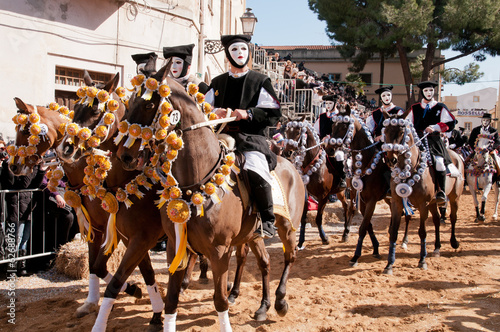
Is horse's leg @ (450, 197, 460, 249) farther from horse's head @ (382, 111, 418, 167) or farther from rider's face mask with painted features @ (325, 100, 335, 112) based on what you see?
rider's face mask with painted features @ (325, 100, 335, 112)

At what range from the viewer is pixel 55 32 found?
33.0ft

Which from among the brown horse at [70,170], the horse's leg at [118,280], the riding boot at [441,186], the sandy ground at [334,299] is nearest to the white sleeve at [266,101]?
the horse's leg at [118,280]

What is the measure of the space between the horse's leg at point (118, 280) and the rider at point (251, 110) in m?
1.32

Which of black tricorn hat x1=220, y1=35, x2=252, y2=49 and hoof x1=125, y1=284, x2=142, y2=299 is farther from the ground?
black tricorn hat x1=220, y1=35, x2=252, y2=49

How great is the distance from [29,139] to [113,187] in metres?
1.24

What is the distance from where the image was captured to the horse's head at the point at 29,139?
506cm

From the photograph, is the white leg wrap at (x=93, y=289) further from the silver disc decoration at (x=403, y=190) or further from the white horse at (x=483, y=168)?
the white horse at (x=483, y=168)

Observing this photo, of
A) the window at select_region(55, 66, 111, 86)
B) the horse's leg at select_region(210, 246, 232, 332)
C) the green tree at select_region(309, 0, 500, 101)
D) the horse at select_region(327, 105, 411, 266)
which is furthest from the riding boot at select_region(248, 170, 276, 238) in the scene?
the green tree at select_region(309, 0, 500, 101)

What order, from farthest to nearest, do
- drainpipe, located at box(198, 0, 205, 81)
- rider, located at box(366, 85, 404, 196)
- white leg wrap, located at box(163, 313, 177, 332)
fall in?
drainpipe, located at box(198, 0, 205, 81), rider, located at box(366, 85, 404, 196), white leg wrap, located at box(163, 313, 177, 332)

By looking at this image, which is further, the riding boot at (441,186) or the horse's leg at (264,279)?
the riding boot at (441,186)

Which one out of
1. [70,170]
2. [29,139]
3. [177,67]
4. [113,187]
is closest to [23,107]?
[29,139]

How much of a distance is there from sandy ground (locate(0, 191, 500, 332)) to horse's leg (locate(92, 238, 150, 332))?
0.79m

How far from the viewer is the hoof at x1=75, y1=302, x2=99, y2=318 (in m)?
5.25

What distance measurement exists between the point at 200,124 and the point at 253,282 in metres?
3.81
